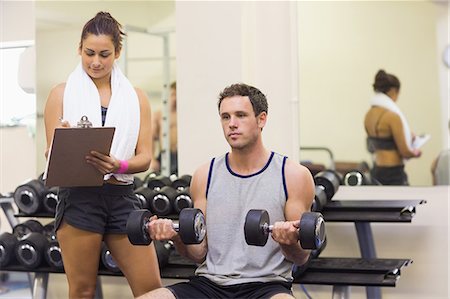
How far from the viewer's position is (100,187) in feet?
7.78

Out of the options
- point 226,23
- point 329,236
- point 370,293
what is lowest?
point 370,293

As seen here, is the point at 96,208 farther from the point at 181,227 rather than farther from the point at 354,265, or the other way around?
the point at 354,265

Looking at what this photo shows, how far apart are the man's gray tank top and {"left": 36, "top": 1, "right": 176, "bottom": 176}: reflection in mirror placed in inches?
74.1

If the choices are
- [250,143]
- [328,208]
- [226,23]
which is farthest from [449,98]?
[250,143]

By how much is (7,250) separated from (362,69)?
1919mm

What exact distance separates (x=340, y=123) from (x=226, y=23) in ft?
2.51

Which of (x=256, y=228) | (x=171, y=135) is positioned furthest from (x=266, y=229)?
(x=171, y=135)

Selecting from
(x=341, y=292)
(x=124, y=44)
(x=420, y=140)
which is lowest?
(x=341, y=292)

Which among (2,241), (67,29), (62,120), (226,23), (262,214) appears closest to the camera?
(262,214)

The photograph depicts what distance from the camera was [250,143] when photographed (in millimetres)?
2336

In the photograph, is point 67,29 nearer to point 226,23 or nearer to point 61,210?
point 226,23

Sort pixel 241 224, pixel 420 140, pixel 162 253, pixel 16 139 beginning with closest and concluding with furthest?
pixel 241 224
pixel 162 253
pixel 420 140
pixel 16 139

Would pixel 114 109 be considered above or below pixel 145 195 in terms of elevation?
above

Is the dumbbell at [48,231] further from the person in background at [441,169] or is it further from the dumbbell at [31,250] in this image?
the person in background at [441,169]
